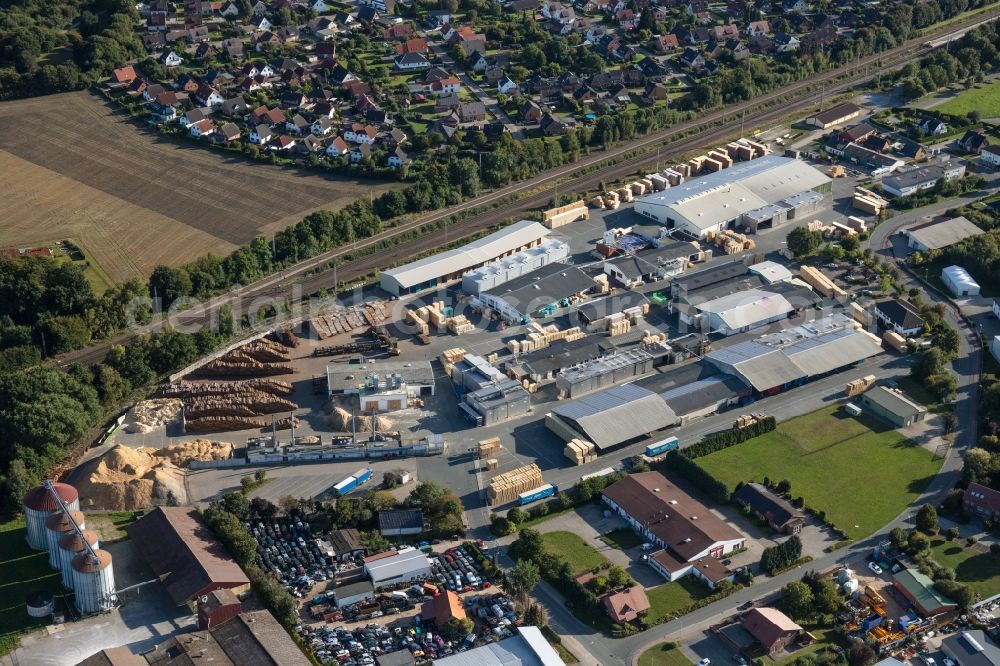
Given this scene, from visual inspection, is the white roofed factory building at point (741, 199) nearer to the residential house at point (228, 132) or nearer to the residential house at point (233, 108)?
the residential house at point (228, 132)

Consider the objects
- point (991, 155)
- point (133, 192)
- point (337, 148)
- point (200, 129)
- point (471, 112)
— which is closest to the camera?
point (133, 192)

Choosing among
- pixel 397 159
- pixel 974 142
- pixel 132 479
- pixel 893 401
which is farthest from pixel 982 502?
pixel 397 159

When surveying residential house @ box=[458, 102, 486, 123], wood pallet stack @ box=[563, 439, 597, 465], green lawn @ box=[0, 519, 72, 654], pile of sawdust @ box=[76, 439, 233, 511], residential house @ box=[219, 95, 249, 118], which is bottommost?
wood pallet stack @ box=[563, 439, 597, 465]

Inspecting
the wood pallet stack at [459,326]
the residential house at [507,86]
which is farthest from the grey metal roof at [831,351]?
the residential house at [507,86]

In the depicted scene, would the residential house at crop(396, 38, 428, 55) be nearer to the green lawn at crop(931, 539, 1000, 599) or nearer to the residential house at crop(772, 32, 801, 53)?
the residential house at crop(772, 32, 801, 53)

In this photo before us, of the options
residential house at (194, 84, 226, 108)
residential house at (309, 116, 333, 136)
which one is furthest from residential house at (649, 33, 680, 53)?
residential house at (194, 84, 226, 108)

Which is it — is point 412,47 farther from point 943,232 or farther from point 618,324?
point 943,232

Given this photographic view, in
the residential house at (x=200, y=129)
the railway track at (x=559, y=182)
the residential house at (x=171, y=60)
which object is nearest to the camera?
the railway track at (x=559, y=182)
